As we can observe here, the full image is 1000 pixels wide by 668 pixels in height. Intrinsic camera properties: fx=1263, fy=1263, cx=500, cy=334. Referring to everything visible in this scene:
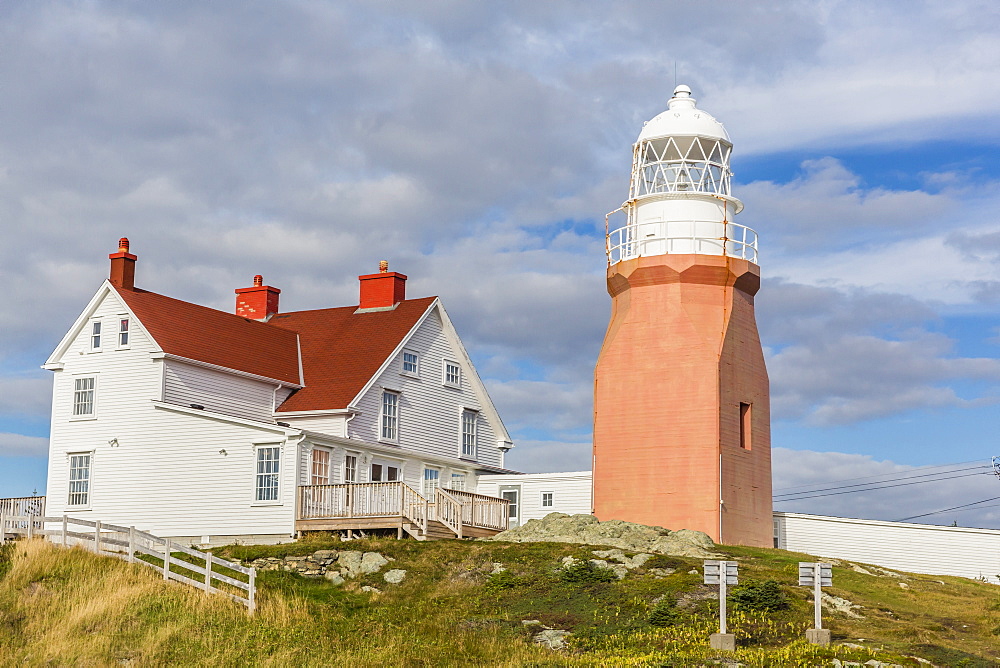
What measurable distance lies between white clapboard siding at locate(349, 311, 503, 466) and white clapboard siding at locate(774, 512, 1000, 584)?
33.9ft

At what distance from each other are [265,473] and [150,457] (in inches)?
144

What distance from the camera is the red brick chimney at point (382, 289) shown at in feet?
136

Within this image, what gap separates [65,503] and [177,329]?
19.1 ft

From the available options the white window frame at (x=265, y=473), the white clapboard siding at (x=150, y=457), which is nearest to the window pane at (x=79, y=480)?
the white clapboard siding at (x=150, y=457)

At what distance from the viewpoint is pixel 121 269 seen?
3722cm

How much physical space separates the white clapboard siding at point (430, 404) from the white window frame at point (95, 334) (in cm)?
→ 766

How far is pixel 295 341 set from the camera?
41125mm

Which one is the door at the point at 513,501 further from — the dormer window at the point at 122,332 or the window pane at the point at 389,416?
the dormer window at the point at 122,332

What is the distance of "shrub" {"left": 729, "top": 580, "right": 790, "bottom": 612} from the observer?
23.5 metres

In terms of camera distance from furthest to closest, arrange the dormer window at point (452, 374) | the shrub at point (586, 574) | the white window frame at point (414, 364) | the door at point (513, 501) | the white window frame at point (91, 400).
→ the dormer window at point (452, 374)
the door at point (513, 501)
the white window frame at point (414, 364)
the white window frame at point (91, 400)
the shrub at point (586, 574)

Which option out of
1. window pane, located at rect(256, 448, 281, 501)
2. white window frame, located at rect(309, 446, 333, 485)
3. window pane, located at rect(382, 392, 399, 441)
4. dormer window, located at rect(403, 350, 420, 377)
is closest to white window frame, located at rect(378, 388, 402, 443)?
window pane, located at rect(382, 392, 399, 441)

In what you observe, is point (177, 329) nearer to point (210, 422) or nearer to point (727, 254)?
point (210, 422)

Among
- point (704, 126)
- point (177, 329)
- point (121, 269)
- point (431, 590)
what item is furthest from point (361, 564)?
point (704, 126)

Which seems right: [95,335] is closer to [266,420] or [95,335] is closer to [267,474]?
[266,420]
